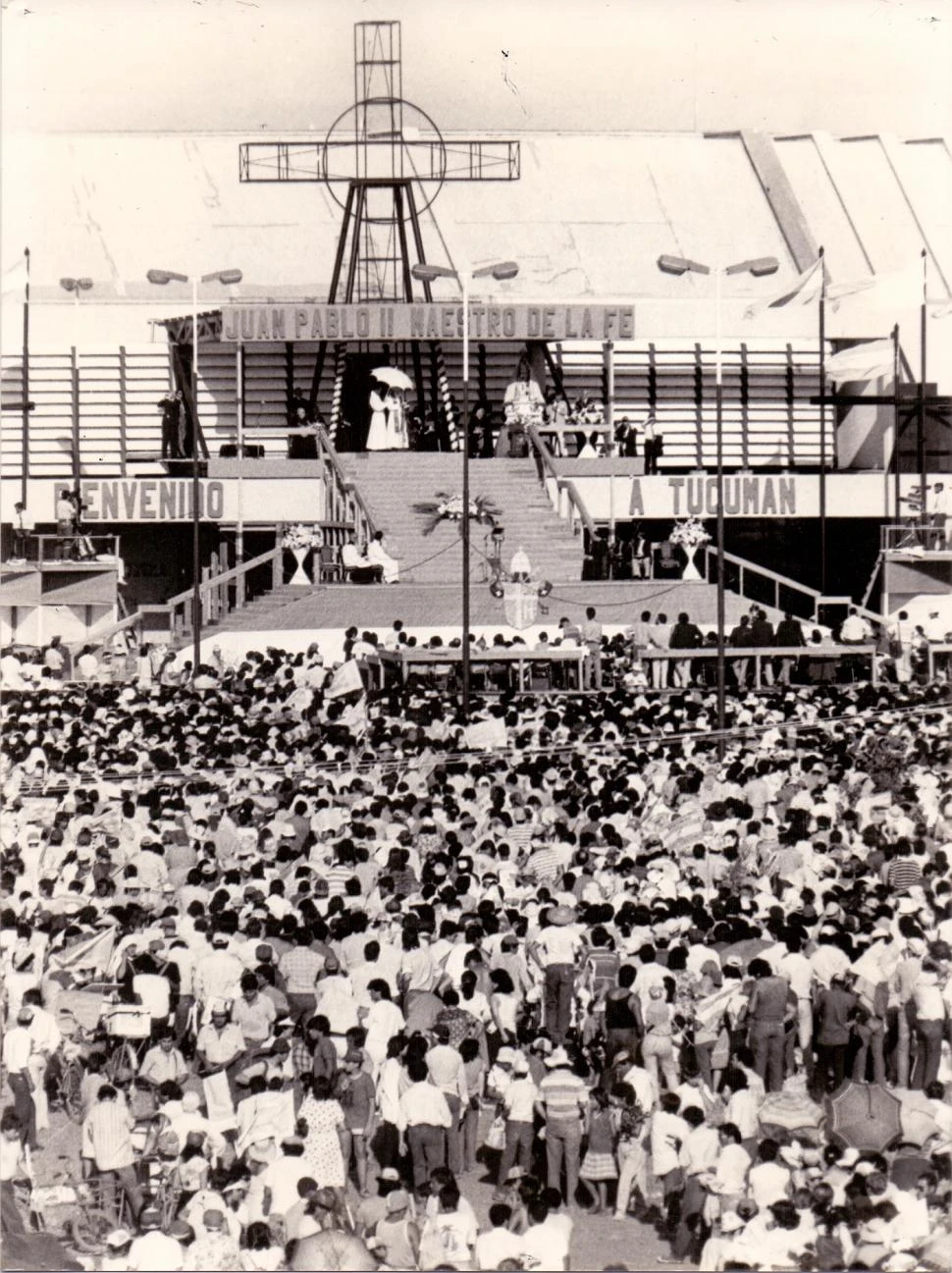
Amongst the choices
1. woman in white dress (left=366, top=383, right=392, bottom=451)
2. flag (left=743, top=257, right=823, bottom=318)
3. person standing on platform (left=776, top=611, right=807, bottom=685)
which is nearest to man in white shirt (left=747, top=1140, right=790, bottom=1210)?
person standing on platform (left=776, top=611, right=807, bottom=685)

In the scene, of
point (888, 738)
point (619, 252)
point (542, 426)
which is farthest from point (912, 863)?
point (619, 252)

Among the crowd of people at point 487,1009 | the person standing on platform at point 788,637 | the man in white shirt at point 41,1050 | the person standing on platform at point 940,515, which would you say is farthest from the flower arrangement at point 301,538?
the man in white shirt at point 41,1050

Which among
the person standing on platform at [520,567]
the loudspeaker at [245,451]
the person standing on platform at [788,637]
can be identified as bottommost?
the person standing on platform at [788,637]

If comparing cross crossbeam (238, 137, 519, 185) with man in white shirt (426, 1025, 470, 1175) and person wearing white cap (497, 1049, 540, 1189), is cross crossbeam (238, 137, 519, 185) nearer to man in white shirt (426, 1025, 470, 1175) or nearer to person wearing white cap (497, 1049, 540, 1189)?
man in white shirt (426, 1025, 470, 1175)

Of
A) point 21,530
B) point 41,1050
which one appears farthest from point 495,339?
point 41,1050

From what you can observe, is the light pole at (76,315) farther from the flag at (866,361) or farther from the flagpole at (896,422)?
the flagpole at (896,422)

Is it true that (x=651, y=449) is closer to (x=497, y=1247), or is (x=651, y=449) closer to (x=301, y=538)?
(x=301, y=538)
